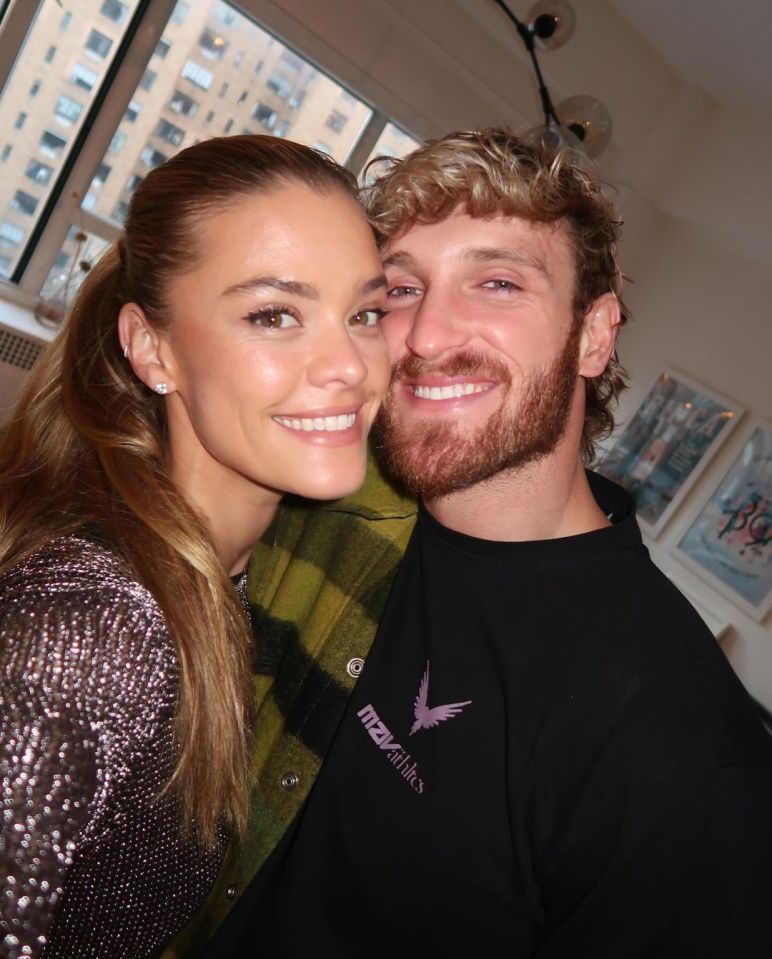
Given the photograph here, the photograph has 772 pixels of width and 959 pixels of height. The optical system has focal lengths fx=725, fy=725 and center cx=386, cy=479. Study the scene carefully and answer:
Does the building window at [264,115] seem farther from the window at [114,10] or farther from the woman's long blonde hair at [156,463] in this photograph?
the woman's long blonde hair at [156,463]

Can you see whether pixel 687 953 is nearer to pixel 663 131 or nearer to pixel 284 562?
pixel 284 562

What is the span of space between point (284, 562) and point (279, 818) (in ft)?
1.66

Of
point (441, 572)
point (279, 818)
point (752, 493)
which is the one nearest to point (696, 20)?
point (752, 493)

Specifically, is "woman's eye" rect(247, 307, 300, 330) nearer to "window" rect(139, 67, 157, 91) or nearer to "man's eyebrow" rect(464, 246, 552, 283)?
"man's eyebrow" rect(464, 246, 552, 283)

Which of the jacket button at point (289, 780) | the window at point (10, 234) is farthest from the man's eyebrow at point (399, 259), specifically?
the window at point (10, 234)

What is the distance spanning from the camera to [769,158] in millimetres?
3809

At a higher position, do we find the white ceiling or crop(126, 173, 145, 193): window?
the white ceiling

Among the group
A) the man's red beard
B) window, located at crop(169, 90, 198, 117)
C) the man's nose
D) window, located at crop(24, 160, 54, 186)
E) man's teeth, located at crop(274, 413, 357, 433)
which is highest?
window, located at crop(169, 90, 198, 117)

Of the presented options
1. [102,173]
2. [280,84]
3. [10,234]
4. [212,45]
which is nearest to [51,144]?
[102,173]

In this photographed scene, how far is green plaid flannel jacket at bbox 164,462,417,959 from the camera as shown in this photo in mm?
1296

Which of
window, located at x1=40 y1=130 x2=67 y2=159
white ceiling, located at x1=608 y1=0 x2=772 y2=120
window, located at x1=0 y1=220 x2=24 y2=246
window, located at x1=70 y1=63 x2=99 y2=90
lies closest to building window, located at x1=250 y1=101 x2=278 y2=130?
window, located at x1=70 y1=63 x2=99 y2=90

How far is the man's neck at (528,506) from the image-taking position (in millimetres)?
1345

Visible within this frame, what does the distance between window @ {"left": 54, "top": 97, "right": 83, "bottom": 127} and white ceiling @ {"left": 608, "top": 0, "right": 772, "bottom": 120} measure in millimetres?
2639

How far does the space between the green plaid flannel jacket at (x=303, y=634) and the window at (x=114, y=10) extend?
123 inches
